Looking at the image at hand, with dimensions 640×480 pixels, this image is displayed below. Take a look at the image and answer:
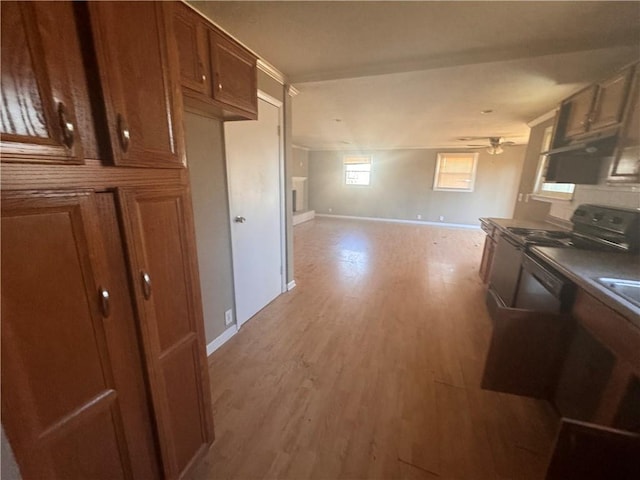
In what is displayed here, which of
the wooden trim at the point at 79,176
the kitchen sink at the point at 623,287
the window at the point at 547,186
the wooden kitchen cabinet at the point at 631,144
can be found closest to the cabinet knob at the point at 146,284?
the wooden trim at the point at 79,176

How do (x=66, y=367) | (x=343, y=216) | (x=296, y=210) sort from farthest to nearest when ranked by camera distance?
(x=343, y=216) < (x=296, y=210) < (x=66, y=367)

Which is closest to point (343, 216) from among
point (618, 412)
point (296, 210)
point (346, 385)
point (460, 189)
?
point (296, 210)

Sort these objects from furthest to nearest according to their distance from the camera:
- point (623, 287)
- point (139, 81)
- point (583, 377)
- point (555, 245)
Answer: point (555, 245)
point (583, 377)
point (623, 287)
point (139, 81)

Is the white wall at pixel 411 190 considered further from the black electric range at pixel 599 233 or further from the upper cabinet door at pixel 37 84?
the upper cabinet door at pixel 37 84

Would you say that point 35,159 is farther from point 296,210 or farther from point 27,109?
point 296,210

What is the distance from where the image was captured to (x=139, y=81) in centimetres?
81

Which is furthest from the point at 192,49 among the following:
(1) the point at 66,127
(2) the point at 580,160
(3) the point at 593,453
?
(2) the point at 580,160

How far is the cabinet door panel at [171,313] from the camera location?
0.88m

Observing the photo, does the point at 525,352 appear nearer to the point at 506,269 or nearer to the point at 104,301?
the point at 506,269

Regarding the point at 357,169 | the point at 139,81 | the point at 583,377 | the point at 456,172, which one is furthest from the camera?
the point at 357,169

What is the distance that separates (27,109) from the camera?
0.58 meters

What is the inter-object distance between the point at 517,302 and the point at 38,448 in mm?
2698

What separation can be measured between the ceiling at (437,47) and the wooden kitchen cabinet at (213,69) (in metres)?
0.16

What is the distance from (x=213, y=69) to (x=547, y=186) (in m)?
4.01
